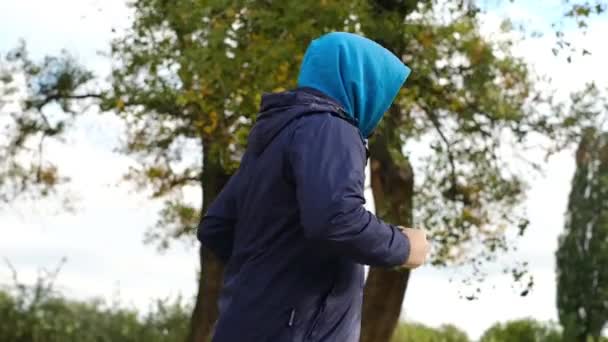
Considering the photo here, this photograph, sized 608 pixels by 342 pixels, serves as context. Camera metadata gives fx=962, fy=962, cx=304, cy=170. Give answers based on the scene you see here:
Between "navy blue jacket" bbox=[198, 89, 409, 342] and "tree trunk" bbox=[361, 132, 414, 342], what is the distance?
921cm

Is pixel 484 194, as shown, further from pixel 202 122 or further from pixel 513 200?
pixel 202 122

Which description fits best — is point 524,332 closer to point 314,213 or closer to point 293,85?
point 293,85

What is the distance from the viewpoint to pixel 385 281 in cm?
1287

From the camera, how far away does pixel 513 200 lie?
42.4 feet

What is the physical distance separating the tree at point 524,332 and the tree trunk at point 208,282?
5768 millimetres

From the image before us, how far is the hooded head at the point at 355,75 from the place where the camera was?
3.26 m

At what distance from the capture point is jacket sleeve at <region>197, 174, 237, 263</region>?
3549mm

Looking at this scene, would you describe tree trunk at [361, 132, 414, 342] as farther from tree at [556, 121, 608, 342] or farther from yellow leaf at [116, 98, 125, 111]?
tree at [556, 121, 608, 342]

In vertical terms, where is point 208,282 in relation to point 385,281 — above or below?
below

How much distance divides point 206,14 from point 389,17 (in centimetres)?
213

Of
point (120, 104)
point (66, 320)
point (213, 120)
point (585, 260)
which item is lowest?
point (66, 320)

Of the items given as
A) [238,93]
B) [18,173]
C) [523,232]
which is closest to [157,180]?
[18,173]

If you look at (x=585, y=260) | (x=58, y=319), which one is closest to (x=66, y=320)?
(x=58, y=319)

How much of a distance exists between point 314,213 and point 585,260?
16.0 meters
